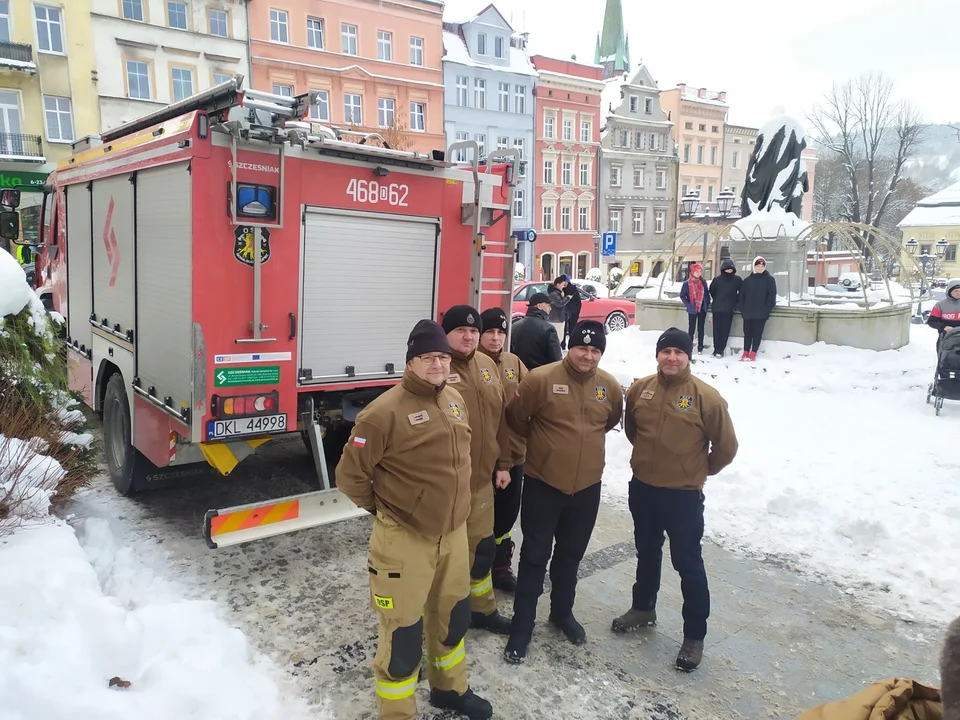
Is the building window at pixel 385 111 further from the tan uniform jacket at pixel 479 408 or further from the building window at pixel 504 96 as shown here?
the tan uniform jacket at pixel 479 408

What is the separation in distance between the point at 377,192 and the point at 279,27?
3046cm

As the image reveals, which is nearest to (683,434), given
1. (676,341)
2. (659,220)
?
(676,341)

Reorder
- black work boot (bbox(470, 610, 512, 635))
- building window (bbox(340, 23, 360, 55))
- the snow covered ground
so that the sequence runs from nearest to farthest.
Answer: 1. black work boot (bbox(470, 610, 512, 635))
2. the snow covered ground
3. building window (bbox(340, 23, 360, 55))

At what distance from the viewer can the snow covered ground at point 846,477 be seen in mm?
4977

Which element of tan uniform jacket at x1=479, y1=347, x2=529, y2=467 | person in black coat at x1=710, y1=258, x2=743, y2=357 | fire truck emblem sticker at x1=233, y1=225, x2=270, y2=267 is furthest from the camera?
A: person in black coat at x1=710, y1=258, x2=743, y2=357

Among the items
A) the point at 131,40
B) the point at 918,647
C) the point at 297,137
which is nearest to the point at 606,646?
the point at 918,647

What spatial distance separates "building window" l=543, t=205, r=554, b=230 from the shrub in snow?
122 feet

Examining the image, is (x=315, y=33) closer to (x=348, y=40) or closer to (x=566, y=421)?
(x=348, y=40)

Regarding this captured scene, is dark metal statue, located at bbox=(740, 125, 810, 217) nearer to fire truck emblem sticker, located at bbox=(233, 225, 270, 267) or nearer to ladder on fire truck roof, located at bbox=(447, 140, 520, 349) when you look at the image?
ladder on fire truck roof, located at bbox=(447, 140, 520, 349)

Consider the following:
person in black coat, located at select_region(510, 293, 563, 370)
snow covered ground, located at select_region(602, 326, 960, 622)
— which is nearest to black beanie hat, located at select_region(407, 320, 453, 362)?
person in black coat, located at select_region(510, 293, 563, 370)

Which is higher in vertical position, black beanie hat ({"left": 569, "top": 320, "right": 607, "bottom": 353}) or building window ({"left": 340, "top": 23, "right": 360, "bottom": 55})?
building window ({"left": 340, "top": 23, "right": 360, "bottom": 55})

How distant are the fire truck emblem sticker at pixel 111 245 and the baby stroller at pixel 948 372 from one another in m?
9.48

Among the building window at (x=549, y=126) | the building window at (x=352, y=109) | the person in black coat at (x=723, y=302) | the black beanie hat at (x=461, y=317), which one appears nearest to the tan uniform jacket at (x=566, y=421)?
the black beanie hat at (x=461, y=317)

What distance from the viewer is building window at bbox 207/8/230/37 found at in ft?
95.9
